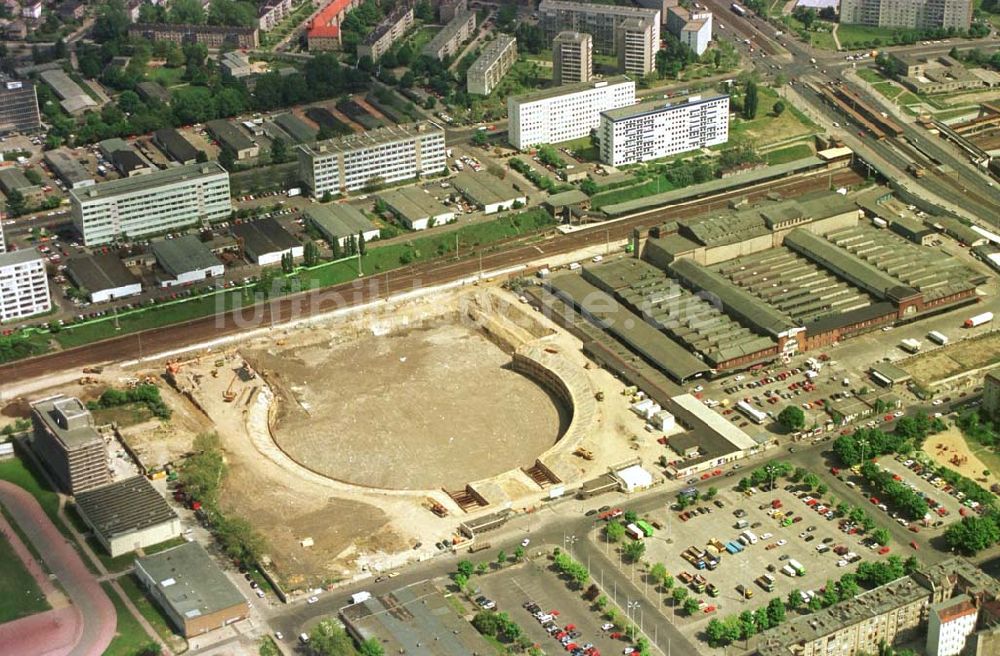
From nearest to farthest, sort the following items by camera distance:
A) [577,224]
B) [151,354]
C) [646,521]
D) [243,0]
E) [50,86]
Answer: [646,521] < [151,354] < [577,224] < [50,86] < [243,0]

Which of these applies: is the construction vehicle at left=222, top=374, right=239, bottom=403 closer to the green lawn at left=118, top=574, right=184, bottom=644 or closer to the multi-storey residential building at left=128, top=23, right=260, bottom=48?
the green lawn at left=118, top=574, right=184, bottom=644

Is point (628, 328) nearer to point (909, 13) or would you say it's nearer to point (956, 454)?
point (956, 454)

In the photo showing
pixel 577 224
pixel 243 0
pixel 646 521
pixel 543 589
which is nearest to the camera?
pixel 543 589

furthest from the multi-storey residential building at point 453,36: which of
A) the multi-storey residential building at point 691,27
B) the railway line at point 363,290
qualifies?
the railway line at point 363,290

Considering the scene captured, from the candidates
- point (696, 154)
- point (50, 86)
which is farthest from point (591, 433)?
point (50, 86)

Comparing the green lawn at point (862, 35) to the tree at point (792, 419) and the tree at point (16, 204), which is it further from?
the tree at point (16, 204)

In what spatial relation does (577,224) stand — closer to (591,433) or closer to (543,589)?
(591,433)
